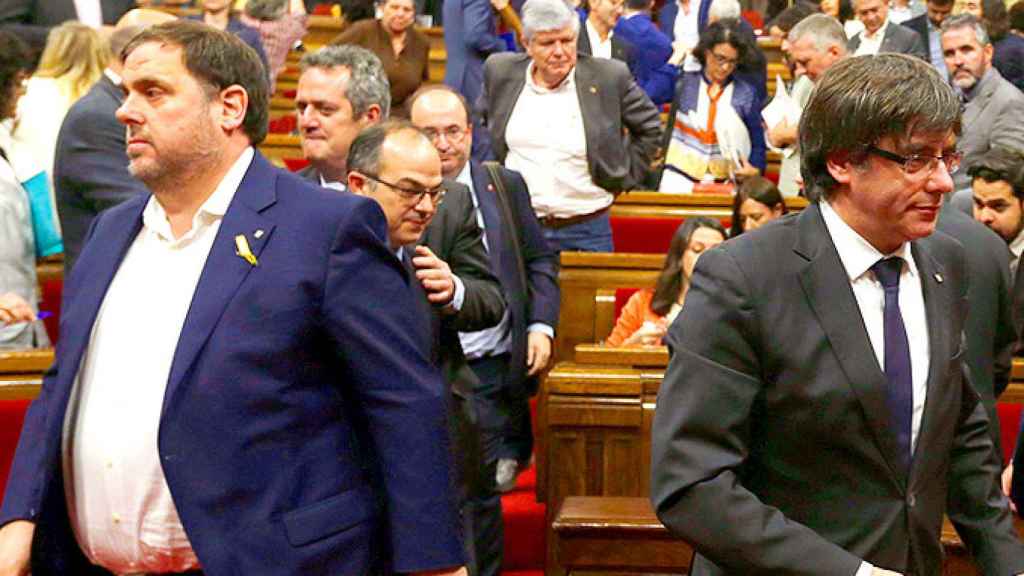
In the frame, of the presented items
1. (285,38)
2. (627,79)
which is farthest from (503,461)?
(285,38)

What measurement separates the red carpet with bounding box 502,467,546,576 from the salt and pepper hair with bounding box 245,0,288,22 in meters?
4.47

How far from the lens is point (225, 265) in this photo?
2396 millimetres

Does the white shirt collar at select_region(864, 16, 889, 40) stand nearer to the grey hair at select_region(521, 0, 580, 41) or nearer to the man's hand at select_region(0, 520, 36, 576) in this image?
the grey hair at select_region(521, 0, 580, 41)

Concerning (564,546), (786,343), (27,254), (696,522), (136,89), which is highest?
(136,89)

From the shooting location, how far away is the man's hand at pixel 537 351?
15.6 ft

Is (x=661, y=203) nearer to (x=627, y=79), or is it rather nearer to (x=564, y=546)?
(x=627, y=79)

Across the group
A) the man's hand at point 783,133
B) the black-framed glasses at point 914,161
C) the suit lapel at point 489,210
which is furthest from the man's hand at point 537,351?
the black-framed glasses at point 914,161

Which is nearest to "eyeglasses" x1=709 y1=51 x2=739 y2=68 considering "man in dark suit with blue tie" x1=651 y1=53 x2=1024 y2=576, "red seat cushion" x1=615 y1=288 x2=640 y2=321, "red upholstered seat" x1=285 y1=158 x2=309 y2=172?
"red upholstered seat" x1=285 y1=158 x2=309 y2=172

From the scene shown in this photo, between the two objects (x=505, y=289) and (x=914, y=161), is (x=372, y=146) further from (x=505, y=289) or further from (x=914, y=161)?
(x=914, y=161)

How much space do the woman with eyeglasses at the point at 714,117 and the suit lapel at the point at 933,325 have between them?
5.31 meters

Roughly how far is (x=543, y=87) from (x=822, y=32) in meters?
1.14

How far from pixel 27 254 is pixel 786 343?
9.37 feet

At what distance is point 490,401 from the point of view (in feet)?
14.7

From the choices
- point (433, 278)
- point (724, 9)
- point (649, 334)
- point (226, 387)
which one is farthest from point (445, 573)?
point (724, 9)
